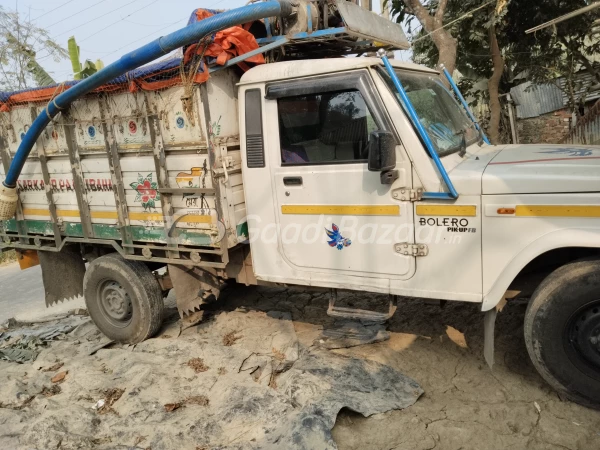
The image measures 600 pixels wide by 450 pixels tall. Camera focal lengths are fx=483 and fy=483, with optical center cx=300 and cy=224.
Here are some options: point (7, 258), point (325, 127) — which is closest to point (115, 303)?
point (325, 127)

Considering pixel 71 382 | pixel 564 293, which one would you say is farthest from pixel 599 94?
pixel 71 382

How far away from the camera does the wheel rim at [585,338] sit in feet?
9.25

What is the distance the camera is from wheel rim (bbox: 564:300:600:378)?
282 cm

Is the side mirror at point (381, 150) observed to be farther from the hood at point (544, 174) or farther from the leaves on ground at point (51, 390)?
the leaves on ground at point (51, 390)

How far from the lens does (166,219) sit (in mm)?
4000

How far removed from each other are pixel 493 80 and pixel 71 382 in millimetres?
7860

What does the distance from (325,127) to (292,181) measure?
0.45 meters

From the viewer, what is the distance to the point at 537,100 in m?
15.0

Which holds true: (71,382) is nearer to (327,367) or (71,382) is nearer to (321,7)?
(327,367)

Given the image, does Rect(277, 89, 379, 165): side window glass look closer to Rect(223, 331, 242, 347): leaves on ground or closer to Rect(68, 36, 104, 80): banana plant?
Rect(223, 331, 242, 347): leaves on ground

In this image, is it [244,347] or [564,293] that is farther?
[244,347]

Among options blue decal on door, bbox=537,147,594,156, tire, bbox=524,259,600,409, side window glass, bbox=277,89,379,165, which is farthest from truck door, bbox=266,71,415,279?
blue decal on door, bbox=537,147,594,156

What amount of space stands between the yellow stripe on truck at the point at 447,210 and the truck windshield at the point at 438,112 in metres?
0.37

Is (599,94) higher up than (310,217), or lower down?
higher up
